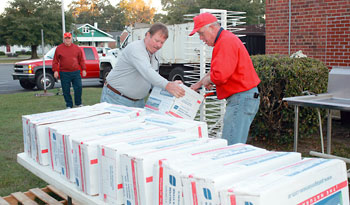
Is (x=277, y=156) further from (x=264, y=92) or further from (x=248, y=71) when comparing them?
(x=264, y=92)

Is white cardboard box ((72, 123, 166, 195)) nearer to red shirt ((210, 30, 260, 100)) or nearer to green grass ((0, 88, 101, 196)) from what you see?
red shirt ((210, 30, 260, 100))

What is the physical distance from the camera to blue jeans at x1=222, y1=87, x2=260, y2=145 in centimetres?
369

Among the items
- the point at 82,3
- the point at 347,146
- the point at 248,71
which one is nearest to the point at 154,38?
the point at 248,71

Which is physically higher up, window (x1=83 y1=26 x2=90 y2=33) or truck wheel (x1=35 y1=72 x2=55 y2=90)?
window (x1=83 y1=26 x2=90 y2=33)

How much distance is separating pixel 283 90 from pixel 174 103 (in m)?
2.86

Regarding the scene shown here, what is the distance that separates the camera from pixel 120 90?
13.8 ft

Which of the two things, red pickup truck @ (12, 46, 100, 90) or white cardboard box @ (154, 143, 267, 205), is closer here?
white cardboard box @ (154, 143, 267, 205)

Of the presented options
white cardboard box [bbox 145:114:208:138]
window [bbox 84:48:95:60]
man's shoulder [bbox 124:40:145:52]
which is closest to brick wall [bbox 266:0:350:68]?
man's shoulder [bbox 124:40:145:52]

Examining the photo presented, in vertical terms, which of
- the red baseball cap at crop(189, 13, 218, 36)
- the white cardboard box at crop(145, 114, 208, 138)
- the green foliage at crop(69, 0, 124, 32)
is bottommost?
the white cardboard box at crop(145, 114, 208, 138)

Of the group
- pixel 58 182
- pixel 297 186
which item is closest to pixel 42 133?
pixel 58 182

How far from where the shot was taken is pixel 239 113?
12.2 ft

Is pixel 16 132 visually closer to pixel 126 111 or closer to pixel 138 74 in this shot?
pixel 138 74

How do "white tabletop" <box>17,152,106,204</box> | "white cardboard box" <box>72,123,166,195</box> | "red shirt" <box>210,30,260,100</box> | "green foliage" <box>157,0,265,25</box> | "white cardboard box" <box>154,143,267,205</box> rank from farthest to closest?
"green foliage" <box>157,0,265,25</box>
"red shirt" <box>210,30,260,100</box>
"white tabletop" <box>17,152,106,204</box>
"white cardboard box" <box>72,123,166,195</box>
"white cardboard box" <box>154,143,267,205</box>

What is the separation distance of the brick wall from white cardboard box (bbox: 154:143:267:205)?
7.38 m
